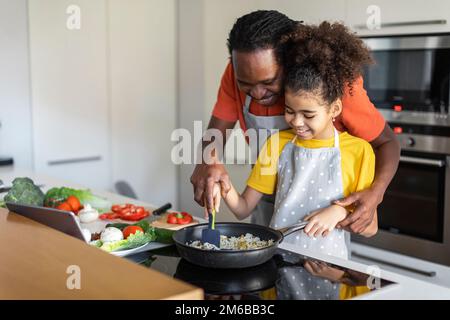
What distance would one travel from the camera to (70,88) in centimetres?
308

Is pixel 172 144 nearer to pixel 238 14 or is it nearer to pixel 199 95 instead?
pixel 199 95

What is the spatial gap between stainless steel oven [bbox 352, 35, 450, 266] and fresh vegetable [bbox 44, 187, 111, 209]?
127cm

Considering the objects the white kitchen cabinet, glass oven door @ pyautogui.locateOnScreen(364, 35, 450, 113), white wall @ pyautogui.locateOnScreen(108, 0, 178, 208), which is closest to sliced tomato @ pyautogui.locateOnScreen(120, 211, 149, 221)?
glass oven door @ pyautogui.locateOnScreen(364, 35, 450, 113)

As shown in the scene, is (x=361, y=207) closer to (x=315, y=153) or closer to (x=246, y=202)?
(x=315, y=153)

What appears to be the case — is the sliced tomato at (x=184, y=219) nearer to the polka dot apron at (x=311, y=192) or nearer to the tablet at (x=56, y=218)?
the polka dot apron at (x=311, y=192)

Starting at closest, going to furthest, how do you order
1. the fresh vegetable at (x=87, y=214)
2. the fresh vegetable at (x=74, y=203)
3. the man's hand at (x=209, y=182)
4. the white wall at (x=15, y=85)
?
the man's hand at (x=209, y=182) → the fresh vegetable at (x=87, y=214) → the fresh vegetable at (x=74, y=203) → the white wall at (x=15, y=85)

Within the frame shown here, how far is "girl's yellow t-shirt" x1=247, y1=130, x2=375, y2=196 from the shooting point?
1.50 metres

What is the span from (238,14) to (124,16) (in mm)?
635

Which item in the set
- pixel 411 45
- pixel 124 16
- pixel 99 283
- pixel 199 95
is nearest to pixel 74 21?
pixel 124 16

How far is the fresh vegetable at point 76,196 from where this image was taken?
1.81m

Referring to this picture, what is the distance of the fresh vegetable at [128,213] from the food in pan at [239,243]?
1.39 feet

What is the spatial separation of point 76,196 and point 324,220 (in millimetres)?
844

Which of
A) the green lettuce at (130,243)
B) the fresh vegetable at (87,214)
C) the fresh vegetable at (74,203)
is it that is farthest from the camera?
the fresh vegetable at (74,203)

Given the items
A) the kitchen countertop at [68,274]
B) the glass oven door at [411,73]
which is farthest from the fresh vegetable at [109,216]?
the glass oven door at [411,73]
